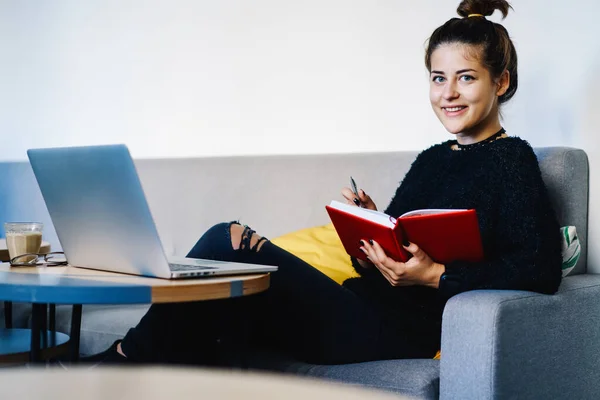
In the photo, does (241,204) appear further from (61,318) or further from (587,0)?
(587,0)

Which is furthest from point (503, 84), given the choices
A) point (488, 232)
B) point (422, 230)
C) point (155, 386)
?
point (155, 386)

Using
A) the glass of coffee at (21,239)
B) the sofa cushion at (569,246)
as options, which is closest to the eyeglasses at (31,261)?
the glass of coffee at (21,239)

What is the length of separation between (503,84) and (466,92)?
117mm

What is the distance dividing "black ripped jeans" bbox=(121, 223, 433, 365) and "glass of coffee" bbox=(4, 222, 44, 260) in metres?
0.34

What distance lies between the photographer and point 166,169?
2600 millimetres

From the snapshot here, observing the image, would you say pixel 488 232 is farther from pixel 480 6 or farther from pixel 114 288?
pixel 114 288

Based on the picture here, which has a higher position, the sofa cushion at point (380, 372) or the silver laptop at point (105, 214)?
the silver laptop at point (105, 214)

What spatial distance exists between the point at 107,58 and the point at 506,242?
6.99ft

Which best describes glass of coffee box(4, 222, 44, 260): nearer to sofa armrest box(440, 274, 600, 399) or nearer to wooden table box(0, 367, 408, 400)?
sofa armrest box(440, 274, 600, 399)

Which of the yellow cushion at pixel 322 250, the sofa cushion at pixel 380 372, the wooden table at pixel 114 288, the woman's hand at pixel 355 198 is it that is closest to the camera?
the wooden table at pixel 114 288

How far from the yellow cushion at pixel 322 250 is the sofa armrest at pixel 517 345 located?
0.59m

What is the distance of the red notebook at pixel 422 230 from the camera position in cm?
140

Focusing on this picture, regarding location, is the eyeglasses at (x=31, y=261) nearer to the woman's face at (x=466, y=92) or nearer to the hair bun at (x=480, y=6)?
the woman's face at (x=466, y=92)

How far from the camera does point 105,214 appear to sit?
130 centimetres
